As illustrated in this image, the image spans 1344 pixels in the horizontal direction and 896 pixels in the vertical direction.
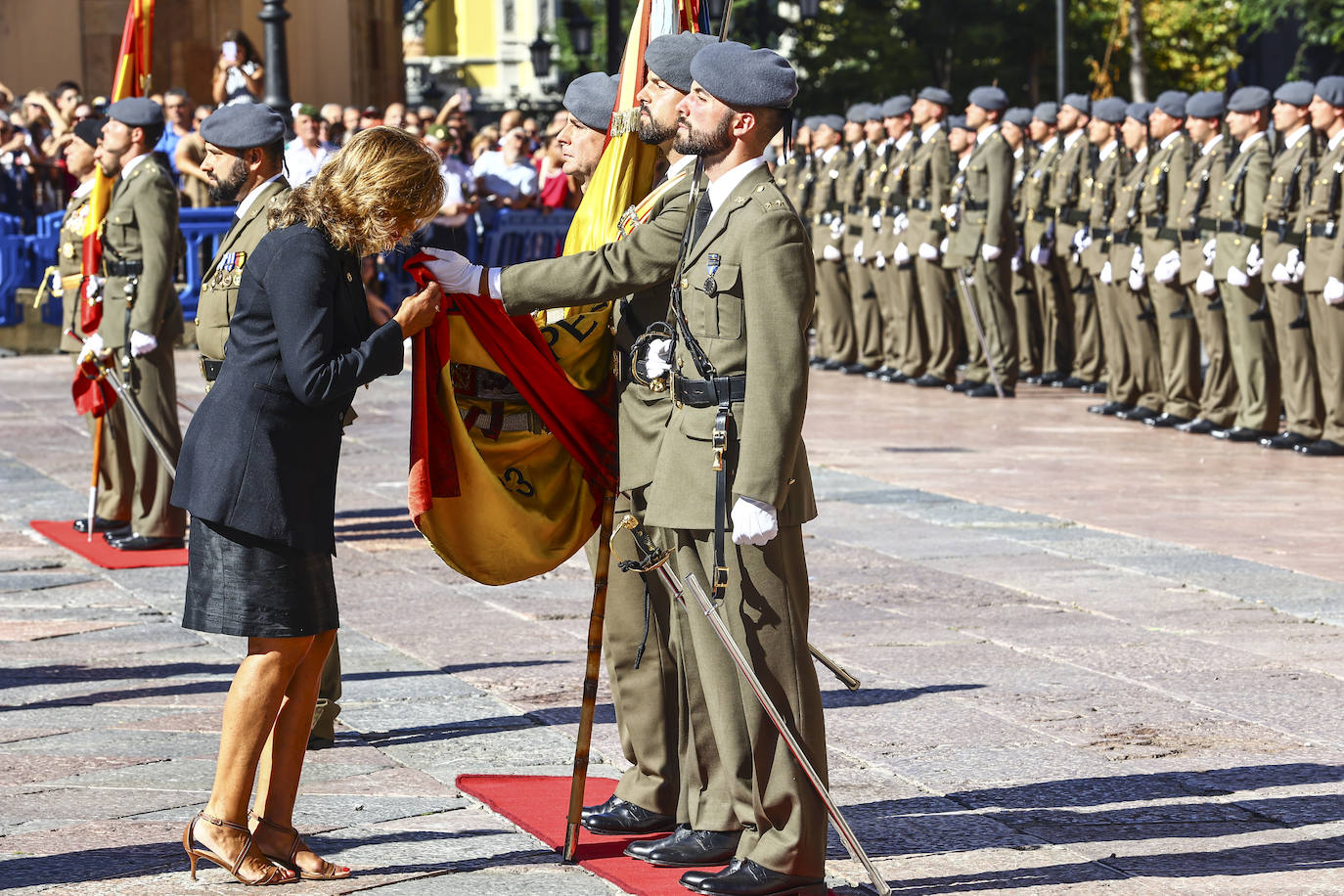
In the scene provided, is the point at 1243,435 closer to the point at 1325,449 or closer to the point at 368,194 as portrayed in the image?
the point at 1325,449

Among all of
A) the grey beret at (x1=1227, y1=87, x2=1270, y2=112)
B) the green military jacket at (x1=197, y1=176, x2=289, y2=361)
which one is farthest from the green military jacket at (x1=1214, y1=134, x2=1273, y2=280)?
the green military jacket at (x1=197, y1=176, x2=289, y2=361)

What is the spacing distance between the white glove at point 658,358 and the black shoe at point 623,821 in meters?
1.09

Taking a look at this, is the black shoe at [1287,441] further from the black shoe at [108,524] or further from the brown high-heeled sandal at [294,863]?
the brown high-heeled sandal at [294,863]

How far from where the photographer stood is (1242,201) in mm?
12664

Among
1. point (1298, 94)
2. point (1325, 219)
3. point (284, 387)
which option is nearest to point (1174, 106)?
point (1298, 94)

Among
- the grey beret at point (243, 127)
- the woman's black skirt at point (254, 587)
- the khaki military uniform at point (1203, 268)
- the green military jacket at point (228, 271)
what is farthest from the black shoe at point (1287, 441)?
the woman's black skirt at point (254, 587)

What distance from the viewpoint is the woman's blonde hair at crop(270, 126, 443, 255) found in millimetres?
4559

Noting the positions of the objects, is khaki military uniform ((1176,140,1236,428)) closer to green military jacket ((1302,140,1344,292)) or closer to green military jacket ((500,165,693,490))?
green military jacket ((1302,140,1344,292))

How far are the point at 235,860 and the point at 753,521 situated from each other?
53.4 inches

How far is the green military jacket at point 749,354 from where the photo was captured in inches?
174

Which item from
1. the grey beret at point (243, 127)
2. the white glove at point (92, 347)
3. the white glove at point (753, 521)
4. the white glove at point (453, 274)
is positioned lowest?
the white glove at point (753, 521)

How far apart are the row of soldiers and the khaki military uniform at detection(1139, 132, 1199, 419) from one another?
1 cm

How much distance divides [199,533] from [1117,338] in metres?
10.5

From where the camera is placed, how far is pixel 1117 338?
14305 mm
